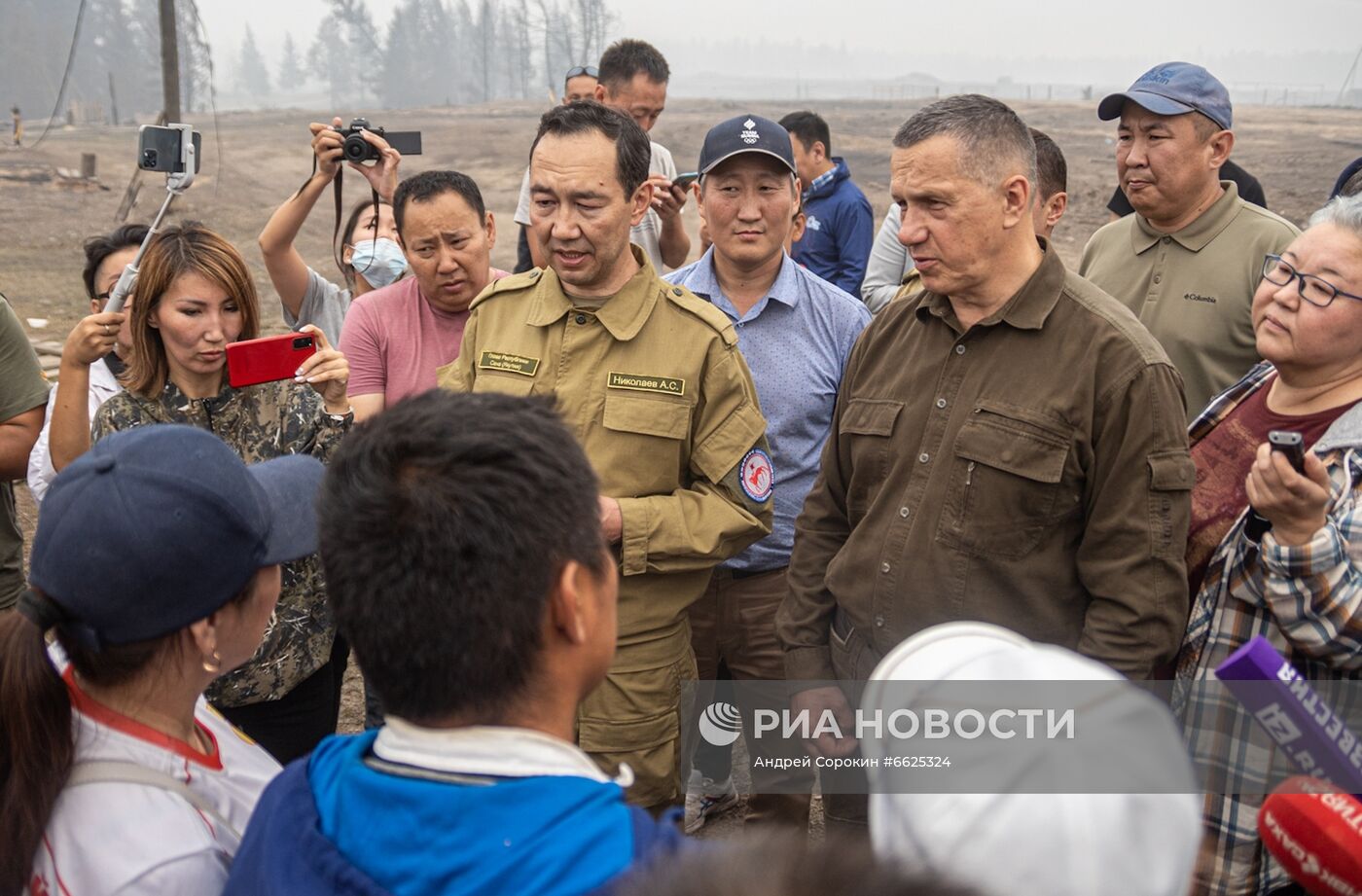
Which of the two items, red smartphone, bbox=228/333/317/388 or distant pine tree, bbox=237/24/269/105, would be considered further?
distant pine tree, bbox=237/24/269/105

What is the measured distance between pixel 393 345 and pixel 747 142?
1427mm

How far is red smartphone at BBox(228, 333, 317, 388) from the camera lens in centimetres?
277

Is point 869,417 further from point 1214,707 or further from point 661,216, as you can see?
point 661,216

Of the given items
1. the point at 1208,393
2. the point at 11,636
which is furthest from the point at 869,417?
the point at 11,636

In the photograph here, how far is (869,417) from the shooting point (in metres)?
2.60

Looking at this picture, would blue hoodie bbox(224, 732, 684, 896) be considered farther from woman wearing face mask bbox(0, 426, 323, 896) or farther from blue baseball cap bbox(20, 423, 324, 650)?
blue baseball cap bbox(20, 423, 324, 650)

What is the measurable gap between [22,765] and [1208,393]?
3.39 metres

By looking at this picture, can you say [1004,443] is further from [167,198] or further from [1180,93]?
[167,198]

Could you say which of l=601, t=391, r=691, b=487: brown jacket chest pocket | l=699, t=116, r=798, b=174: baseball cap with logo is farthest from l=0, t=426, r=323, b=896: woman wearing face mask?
l=699, t=116, r=798, b=174: baseball cap with logo

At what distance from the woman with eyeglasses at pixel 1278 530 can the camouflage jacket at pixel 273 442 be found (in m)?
2.16

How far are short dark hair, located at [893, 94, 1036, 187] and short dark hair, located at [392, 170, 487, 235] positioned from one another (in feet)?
6.01

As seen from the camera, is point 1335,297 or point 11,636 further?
point 1335,297

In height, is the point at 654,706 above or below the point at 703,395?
below

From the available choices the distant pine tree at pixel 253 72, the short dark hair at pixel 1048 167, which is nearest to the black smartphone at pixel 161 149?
the short dark hair at pixel 1048 167
